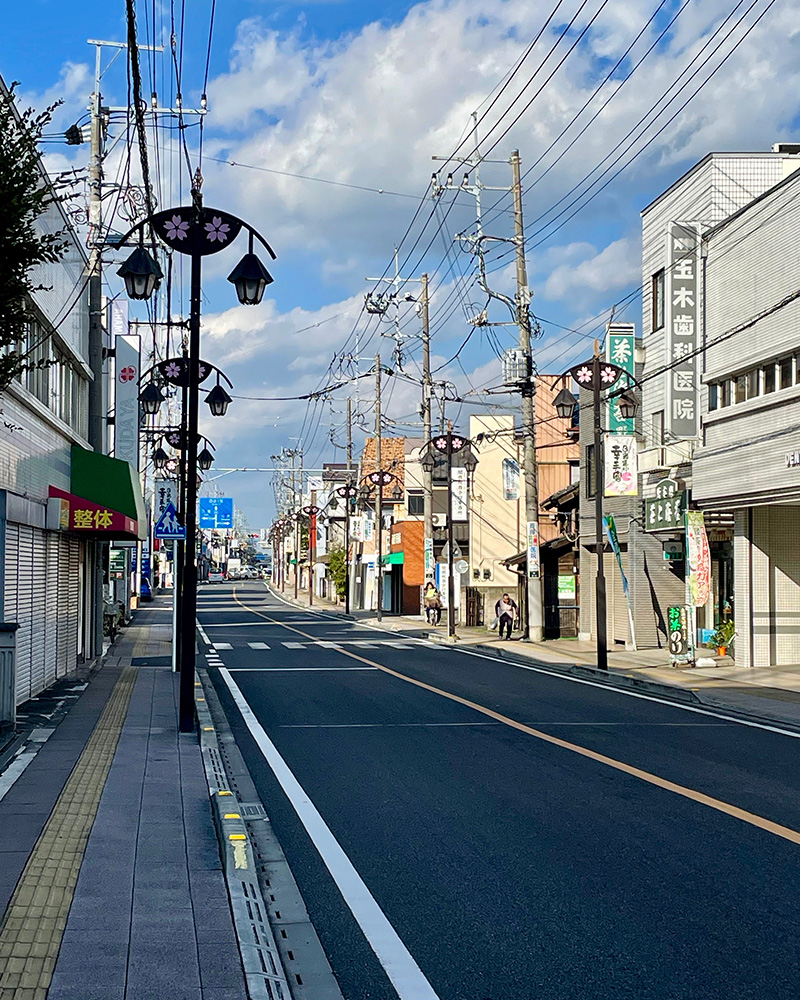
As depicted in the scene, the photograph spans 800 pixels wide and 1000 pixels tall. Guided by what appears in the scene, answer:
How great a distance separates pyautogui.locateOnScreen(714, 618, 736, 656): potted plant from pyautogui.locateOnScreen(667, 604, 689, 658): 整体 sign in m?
0.86

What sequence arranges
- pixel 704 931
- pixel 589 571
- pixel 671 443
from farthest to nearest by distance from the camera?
pixel 589 571 < pixel 671 443 < pixel 704 931

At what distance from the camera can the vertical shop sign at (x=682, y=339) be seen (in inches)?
1095

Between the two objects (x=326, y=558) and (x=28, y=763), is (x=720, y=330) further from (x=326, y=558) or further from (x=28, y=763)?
(x=326, y=558)

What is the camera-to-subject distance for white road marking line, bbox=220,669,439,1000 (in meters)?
5.82

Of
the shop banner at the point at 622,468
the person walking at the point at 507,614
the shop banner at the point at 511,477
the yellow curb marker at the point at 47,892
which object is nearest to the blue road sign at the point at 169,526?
the yellow curb marker at the point at 47,892

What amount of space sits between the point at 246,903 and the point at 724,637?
23937mm

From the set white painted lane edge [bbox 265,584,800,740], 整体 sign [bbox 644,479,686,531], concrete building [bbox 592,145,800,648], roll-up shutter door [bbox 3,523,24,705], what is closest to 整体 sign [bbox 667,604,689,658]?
concrete building [bbox 592,145,800,648]

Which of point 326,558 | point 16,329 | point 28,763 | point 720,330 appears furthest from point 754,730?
point 326,558

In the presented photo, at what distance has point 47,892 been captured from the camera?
6938mm

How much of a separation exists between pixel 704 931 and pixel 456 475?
47.2m

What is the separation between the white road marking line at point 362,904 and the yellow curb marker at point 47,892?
5.74 feet

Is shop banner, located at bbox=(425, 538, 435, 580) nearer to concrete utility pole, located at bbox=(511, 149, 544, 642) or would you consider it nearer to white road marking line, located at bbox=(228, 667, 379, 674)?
concrete utility pole, located at bbox=(511, 149, 544, 642)

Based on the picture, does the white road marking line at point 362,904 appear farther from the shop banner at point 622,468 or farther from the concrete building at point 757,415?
the shop banner at point 622,468

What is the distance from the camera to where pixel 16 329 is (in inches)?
363
